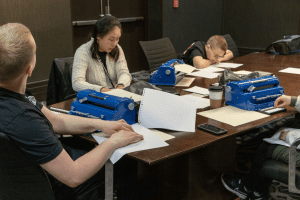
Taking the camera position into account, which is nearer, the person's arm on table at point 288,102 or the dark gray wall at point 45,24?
the person's arm on table at point 288,102

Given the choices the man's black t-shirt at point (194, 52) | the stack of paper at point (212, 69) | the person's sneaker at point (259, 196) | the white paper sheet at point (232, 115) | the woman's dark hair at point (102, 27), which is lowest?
the person's sneaker at point (259, 196)

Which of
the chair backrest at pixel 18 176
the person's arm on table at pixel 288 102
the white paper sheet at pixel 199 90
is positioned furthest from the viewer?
the white paper sheet at pixel 199 90

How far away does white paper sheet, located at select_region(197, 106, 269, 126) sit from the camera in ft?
5.95

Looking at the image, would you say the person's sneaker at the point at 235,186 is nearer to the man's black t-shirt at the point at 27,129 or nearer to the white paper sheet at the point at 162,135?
the white paper sheet at the point at 162,135

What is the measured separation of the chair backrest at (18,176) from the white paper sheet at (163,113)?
25.8 inches

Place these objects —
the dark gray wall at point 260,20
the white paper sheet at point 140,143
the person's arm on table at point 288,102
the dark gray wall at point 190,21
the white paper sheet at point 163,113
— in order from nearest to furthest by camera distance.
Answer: the white paper sheet at point 140,143 < the white paper sheet at point 163,113 < the person's arm on table at point 288,102 < the dark gray wall at point 190,21 < the dark gray wall at point 260,20

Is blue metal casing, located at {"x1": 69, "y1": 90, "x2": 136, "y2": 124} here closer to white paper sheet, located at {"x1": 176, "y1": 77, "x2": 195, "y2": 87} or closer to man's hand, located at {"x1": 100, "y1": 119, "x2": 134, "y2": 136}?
man's hand, located at {"x1": 100, "y1": 119, "x2": 134, "y2": 136}

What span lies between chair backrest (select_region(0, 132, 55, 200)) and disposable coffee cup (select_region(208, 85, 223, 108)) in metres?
1.16

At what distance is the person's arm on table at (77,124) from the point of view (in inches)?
63.1

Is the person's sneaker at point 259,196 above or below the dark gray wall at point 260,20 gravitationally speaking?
below

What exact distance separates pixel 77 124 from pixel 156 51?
2247 mm

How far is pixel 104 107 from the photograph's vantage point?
1.76 metres

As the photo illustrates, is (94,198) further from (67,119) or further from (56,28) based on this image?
(56,28)

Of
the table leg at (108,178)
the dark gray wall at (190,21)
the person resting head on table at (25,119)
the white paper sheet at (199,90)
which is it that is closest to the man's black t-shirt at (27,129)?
the person resting head on table at (25,119)
